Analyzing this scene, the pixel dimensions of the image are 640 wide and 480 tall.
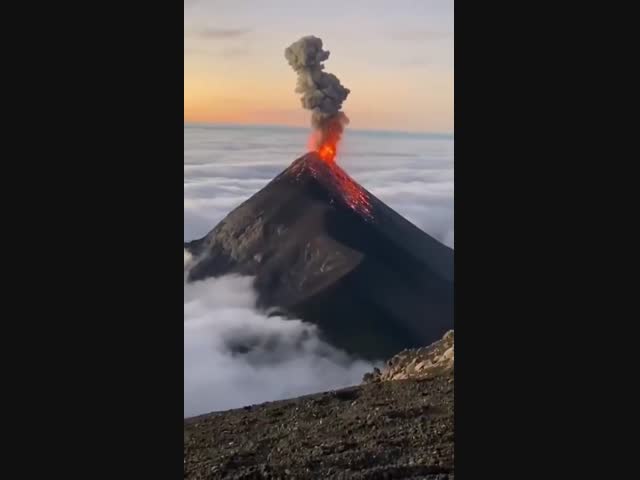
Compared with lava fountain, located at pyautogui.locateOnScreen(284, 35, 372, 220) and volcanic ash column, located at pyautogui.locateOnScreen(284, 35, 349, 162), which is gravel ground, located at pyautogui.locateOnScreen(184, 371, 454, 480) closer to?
lava fountain, located at pyautogui.locateOnScreen(284, 35, 372, 220)

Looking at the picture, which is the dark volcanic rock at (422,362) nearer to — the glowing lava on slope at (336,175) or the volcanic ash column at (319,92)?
the glowing lava on slope at (336,175)

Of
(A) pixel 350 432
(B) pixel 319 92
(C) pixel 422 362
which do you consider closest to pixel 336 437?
(A) pixel 350 432

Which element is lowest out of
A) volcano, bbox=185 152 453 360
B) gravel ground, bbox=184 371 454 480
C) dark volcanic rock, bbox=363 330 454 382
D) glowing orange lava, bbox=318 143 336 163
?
gravel ground, bbox=184 371 454 480

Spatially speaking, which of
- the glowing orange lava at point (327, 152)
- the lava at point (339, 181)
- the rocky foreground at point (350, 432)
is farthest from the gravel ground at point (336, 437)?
the glowing orange lava at point (327, 152)

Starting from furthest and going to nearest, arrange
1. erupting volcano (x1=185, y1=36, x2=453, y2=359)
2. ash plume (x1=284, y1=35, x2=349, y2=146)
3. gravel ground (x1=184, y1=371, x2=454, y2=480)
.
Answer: erupting volcano (x1=185, y1=36, x2=453, y2=359), ash plume (x1=284, y1=35, x2=349, y2=146), gravel ground (x1=184, y1=371, x2=454, y2=480)

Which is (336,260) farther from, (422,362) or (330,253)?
(422,362)

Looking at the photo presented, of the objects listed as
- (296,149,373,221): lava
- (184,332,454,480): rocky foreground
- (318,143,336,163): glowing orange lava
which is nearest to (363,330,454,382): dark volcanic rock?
(184,332,454,480): rocky foreground
